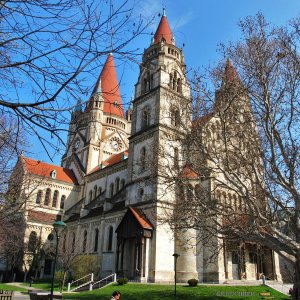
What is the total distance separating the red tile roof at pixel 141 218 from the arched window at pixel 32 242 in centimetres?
1811

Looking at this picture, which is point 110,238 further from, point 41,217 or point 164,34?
point 164,34

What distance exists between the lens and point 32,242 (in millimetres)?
42406

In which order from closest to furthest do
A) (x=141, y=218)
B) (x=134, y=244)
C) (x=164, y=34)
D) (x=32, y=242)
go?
(x=141, y=218)
(x=134, y=244)
(x=164, y=34)
(x=32, y=242)

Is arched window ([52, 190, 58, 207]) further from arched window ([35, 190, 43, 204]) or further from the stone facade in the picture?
arched window ([35, 190, 43, 204])

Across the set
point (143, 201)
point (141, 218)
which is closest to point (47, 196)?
point (143, 201)

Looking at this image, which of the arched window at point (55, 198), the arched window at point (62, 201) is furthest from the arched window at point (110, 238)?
the arched window at point (55, 198)

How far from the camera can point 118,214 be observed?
110 ft

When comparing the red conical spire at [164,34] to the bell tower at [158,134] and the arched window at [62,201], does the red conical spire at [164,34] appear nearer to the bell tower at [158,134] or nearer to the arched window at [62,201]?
the bell tower at [158,134]

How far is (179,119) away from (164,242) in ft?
48.4

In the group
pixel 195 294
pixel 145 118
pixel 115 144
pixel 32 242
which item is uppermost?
pixel 115 144

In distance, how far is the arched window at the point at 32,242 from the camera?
41.5 metres

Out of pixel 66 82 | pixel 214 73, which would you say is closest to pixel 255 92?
pixel 214 73

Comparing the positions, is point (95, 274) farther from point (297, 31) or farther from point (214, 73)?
point (297, 31)

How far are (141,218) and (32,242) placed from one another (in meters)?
19.9
